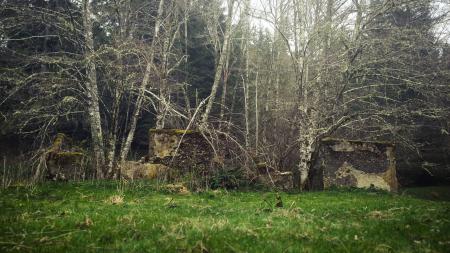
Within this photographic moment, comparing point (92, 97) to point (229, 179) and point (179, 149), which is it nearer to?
point (179, 149)

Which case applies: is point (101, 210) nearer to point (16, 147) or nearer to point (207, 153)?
point (207, 153)

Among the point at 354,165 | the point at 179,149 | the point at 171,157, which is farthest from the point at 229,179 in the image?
the point at 354,165

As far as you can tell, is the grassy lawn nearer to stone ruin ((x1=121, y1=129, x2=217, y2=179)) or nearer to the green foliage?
the green foliage

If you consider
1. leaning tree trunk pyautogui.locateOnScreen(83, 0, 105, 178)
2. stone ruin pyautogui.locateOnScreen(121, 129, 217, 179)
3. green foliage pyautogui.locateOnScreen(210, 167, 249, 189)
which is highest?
leaning tree trunk pyautogui.locateOnScreen(83, 0, 105, 178)

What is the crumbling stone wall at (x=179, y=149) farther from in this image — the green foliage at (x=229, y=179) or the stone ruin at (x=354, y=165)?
the stone ruin at (x=354, y=165)

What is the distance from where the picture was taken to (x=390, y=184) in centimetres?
1565

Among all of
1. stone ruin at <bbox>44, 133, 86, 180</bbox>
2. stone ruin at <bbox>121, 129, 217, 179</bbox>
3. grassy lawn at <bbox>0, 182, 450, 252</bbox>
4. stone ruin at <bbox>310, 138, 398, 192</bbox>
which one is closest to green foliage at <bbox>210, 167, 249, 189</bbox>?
stone ruin at <bbox>121, 129, 217, 179</bbox>

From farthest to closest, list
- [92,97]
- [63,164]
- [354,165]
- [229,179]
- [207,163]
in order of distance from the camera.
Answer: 1. [354,165]
2. [92,97]
3. [207,163]
4. [63,164]
5. [229,179]

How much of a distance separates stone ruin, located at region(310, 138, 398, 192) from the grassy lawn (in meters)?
7.50

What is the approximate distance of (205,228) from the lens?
526 centimetres

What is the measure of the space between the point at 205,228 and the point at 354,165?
12.0 metres

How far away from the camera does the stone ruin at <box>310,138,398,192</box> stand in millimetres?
15477

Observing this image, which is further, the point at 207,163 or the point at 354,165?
the point at 354,165

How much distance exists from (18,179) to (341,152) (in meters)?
12.4
